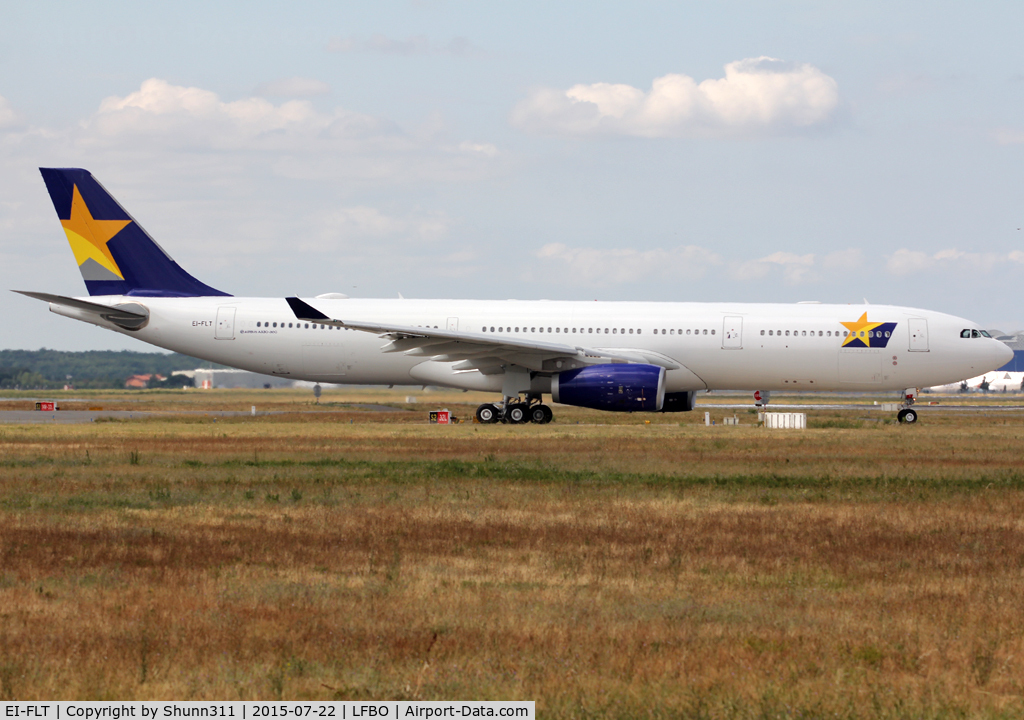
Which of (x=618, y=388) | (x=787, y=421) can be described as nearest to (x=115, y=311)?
(x=618, y=388)

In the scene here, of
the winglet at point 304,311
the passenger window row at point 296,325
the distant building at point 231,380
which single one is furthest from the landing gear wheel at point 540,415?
the distant building at point 231,380

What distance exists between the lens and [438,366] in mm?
33625

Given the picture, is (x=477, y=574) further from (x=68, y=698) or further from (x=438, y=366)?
(x=438, y=366)

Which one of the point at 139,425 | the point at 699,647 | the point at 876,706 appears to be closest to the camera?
the point at 876,706

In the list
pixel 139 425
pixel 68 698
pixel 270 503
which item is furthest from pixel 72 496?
pixel 139 425

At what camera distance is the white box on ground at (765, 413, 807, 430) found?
33.4 metres

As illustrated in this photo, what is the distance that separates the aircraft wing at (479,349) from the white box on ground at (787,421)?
12.1 feet

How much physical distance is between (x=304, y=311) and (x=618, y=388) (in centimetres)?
875

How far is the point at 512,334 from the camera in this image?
1315 inches

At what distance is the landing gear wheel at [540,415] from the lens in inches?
1319

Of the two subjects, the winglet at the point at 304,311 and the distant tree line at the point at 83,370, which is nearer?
the winglet at the point at 304,311

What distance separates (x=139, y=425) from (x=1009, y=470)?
921 inches

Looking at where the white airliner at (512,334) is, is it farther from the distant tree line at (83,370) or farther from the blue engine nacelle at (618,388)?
the distant tree line at (83,370)
